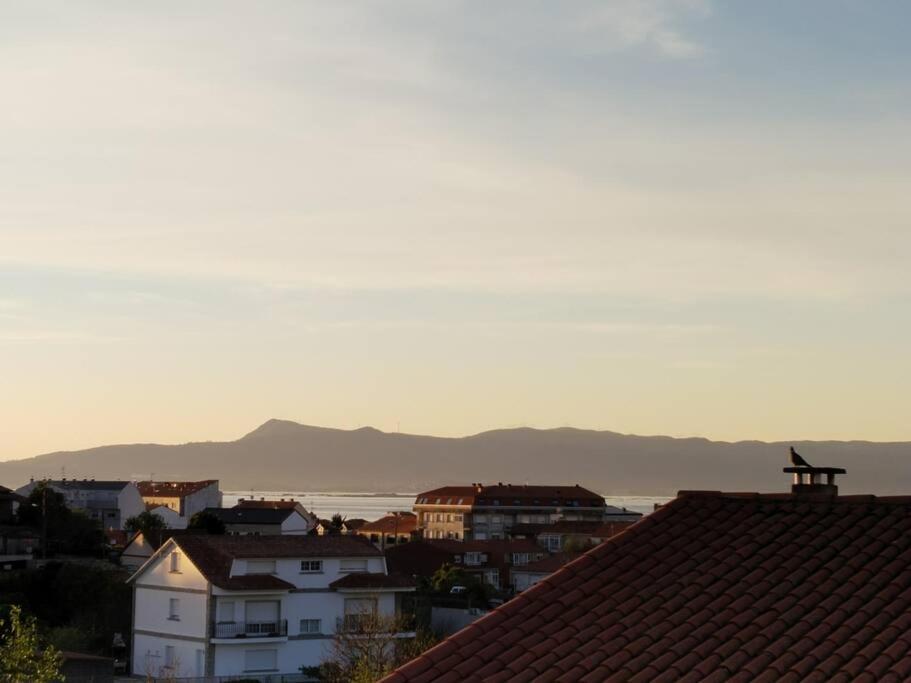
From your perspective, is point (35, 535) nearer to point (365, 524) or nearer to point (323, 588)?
point (323, 588)

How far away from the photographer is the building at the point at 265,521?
108 metres

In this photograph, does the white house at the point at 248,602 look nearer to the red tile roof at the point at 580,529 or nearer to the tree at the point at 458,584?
the tree at the point at 458,584

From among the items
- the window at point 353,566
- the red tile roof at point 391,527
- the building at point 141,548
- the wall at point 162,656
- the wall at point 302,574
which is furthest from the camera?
the red tile roof at point 391,527

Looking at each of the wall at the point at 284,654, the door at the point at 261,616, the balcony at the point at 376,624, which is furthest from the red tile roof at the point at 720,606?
the door at the point at 261,616

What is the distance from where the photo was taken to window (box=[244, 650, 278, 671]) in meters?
51.7

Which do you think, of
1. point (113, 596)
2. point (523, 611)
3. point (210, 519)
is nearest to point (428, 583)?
point (210, 519)

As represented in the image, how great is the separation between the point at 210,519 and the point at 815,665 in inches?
3199

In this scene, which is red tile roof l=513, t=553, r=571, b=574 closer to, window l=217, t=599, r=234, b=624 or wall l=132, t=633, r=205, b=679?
window l=217, t=599, r=234, b=624

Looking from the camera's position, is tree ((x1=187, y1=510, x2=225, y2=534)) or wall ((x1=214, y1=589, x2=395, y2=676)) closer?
wall ((x1=214, y1=589, x2=395, y2=676))

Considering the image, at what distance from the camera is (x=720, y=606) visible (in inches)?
401

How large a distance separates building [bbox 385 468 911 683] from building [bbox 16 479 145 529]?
131 meters

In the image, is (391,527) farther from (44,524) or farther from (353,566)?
(353,566)

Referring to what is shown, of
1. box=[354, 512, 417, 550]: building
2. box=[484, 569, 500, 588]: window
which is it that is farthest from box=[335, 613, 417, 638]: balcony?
box=[354, 512, 417, 550]: building

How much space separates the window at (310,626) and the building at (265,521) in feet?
170
